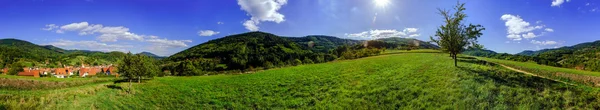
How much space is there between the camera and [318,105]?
15773 mm

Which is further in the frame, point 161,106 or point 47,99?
point 161,106

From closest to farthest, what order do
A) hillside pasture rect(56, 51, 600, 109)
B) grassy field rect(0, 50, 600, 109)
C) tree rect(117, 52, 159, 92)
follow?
hillside pasture rect(56, 51, 600, 109)
grassy field rect(0, 50, 600, 109)
tree rect(117, 52, 159, 92)

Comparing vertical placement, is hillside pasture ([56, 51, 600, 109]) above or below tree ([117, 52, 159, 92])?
below

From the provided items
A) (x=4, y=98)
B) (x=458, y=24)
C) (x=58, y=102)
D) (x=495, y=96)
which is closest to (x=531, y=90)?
(x=495, y=96)

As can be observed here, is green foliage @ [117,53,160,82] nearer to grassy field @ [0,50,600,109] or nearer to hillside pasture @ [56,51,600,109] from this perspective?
grassy field @ [0,50,600,109]

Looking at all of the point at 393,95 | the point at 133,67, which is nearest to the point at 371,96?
the point at 393,95

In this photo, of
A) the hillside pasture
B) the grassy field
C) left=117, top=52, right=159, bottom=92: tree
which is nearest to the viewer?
the hillside pasture

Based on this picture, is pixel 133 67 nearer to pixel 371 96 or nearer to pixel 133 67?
pixel 133 67

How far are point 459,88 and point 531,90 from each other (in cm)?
316

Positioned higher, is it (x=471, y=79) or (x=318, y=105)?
(x=471, y=79)

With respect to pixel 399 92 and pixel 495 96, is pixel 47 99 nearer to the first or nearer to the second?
pixel 399 92

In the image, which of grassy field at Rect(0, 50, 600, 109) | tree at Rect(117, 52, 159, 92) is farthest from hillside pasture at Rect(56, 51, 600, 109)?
tree at Rect(117, 52, 159, 92)

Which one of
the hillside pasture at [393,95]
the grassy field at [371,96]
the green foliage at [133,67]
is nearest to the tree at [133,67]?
the green foliage at [133,67]

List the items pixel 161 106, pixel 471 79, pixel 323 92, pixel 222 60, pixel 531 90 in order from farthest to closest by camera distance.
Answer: pixel 222 60
pixel 161 106
pixel 323 92
pixel 471 79
pixel 531 90
